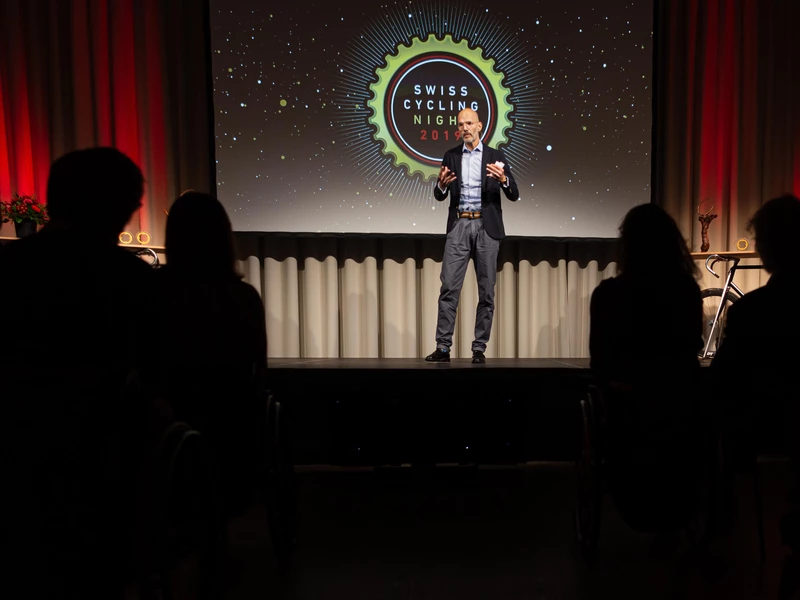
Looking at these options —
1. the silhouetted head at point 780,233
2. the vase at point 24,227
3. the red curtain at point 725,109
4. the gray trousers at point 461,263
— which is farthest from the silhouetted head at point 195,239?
the red curtain at point 725,109

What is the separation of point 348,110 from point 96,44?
182 centimetres

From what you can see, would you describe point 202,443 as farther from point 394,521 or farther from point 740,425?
point 740,425

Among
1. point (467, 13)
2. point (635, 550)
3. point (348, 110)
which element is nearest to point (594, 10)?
point (467, 13)

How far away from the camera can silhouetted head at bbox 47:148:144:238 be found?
3.56ft

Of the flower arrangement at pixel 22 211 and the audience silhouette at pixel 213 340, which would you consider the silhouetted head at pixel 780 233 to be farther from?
the flower arrangement at pixel 22 211

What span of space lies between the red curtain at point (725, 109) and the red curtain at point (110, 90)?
3565mm

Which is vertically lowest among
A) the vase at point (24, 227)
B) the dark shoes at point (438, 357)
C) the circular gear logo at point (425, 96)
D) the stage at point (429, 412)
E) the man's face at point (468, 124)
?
the stage at point (429, 412)

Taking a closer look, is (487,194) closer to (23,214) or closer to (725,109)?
(725,109)

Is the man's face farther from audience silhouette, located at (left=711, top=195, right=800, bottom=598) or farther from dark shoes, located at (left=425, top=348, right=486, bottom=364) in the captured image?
audience silhouette, located at (left=711, top=195, right=800, bottom=598)

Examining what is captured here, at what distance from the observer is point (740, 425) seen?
4.52 ft

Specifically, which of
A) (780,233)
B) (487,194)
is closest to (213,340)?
(780,233)

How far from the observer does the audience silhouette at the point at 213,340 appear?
132 centimetres

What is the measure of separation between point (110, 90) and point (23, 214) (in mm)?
1205

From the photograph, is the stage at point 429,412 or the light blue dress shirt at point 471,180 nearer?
the stage at point 429,412
